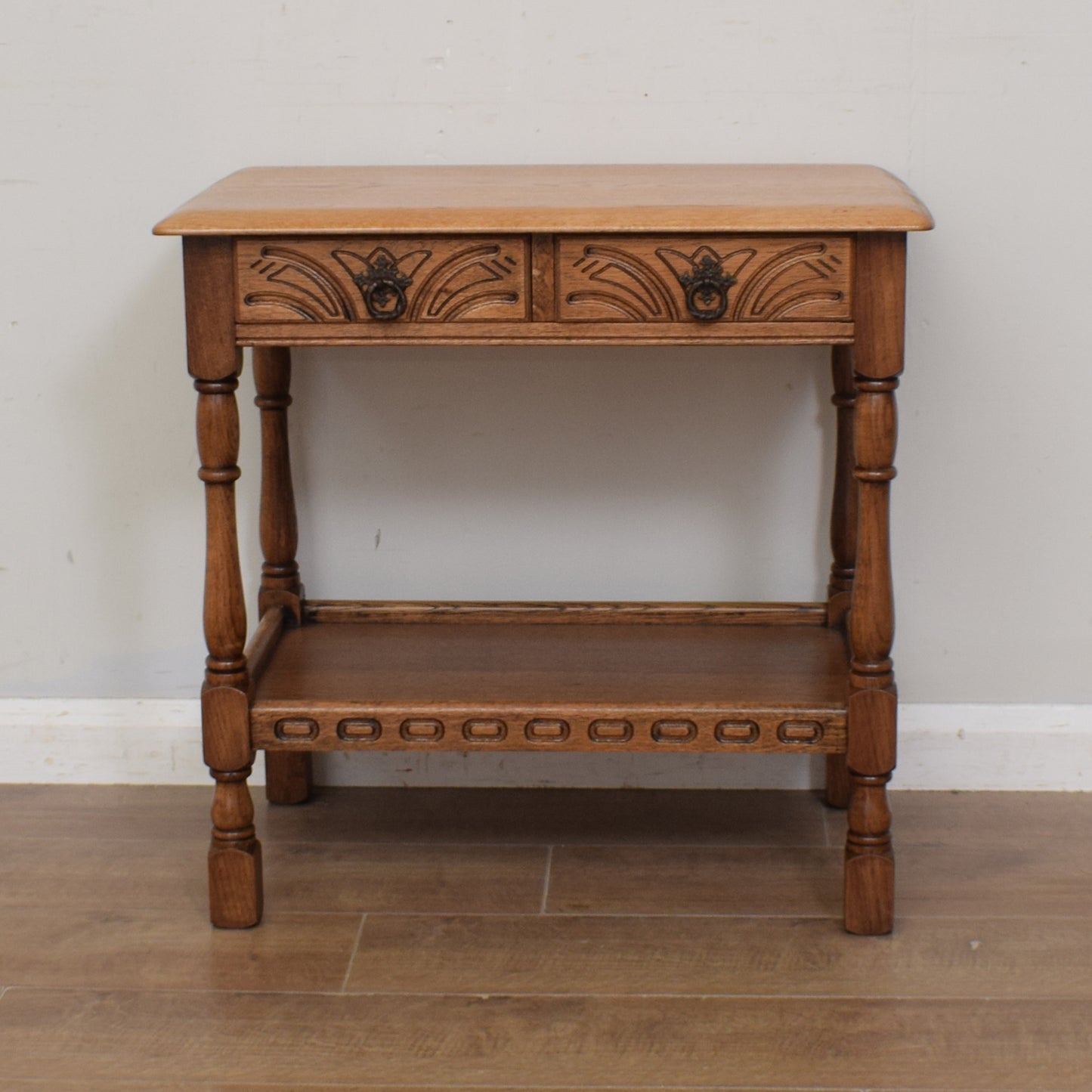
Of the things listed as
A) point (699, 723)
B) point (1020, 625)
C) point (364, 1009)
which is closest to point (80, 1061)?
point (364, 1009)

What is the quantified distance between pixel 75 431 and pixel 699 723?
1.17 m

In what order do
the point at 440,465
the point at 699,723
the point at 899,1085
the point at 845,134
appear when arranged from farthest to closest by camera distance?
the point at 440,465 < the point at 845,134 < the point at 699,723 < the point at 899,1085

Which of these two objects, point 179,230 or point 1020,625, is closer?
point 179,230

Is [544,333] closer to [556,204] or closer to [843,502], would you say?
[556,204]

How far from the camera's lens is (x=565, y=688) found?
2146 millimetres

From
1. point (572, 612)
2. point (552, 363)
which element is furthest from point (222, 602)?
point (552, 363)

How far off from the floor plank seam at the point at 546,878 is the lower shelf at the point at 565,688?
265 mm

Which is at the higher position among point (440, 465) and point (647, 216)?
point (647, 216)

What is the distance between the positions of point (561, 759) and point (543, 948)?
56cm

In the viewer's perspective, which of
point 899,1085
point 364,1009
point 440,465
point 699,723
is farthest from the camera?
point 440,465

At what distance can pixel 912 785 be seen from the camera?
2.59m

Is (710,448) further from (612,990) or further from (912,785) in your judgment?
(612,990)


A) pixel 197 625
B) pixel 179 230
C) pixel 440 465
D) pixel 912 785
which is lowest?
pixel 912 785

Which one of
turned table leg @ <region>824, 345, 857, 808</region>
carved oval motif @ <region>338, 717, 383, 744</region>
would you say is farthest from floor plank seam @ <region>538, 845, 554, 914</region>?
turned table leg @ <region>824, 345, 857, 808</region>
